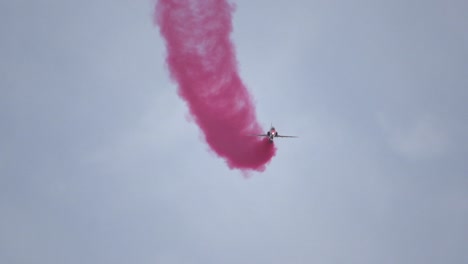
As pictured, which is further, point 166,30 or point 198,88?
point 198,88

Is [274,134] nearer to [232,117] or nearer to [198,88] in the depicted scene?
[232,117]

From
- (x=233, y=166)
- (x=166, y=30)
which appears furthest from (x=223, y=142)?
(x=166, y=30)

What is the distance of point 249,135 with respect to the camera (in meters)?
90.2

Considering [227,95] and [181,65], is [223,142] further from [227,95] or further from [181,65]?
[181,65]

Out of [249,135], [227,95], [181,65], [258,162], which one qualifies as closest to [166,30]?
[181,65]

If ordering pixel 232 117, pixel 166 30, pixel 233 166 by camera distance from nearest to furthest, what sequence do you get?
1. pixel 166 30
2. pixel 232 117
3. pixel 233 166

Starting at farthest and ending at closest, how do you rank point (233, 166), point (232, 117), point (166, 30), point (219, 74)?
1. point (233, 166)
2. point (232, 117)
3. point (219, 74)
4. point (166, 30)

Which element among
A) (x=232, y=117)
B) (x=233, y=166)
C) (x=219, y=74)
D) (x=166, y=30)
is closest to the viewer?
(x=166, y=30)

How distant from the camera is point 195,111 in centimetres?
8612

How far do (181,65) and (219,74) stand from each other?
4.88m

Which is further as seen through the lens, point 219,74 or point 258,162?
point 258,162

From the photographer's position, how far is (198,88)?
83812 mm

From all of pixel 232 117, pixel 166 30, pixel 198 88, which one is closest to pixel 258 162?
pixel 232 117

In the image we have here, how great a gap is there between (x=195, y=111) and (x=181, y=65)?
7979 mm
